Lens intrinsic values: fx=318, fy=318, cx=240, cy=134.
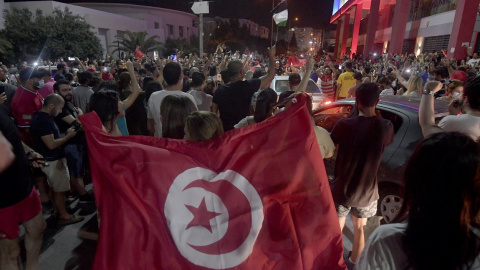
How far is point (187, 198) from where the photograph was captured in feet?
6.50

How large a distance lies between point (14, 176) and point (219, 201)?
1.89 m

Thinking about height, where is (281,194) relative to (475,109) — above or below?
below

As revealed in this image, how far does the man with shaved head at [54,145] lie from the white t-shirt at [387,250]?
12.3 ft

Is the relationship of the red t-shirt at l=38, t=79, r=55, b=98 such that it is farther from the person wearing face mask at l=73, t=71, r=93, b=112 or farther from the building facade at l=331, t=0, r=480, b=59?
the building facade at l=331, t=0, r=480, b=59

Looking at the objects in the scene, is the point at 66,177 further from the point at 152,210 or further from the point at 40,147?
the point at 152,210

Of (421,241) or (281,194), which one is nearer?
(421,241)

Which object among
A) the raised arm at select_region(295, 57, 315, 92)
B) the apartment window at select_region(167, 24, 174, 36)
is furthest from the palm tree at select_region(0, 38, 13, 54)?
the apartment window at select_region(167, 24, 174, 36)

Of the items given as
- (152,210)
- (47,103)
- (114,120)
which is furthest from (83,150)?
(152,210)

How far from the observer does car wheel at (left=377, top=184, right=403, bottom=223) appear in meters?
3.96

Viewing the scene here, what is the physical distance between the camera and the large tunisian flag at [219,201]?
1957 millimetres

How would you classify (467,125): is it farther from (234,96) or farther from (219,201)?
(234,96)

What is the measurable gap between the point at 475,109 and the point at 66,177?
468 centimetres

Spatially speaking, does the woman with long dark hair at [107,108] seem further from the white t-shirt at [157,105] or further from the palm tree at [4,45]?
the palm tree at [4,45]

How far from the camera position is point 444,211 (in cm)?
122
